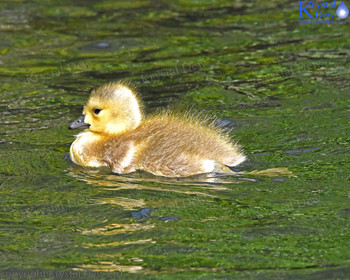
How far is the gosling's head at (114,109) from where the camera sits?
24.2 feet

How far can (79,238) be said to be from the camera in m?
5.75

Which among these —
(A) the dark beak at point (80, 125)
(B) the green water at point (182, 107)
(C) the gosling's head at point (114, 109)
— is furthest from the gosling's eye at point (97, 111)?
(B) the green water at point (182, 107)

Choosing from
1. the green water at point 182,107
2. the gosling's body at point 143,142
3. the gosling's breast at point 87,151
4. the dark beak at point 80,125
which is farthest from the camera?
the dark beak at point 80,125

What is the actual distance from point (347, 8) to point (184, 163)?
6.74m

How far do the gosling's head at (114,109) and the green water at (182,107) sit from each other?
510mm

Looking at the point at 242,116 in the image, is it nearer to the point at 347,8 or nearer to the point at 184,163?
the point at 184,163

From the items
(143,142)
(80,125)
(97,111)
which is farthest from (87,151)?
(143,142)

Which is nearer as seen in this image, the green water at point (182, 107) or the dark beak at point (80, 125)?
the green water at point (182, 107)

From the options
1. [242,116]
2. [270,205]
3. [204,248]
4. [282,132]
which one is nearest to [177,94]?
[242,116]

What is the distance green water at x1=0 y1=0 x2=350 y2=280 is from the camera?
17.9 ft

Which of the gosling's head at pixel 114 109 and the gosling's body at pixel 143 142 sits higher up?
the gosling's head at pixel 114 109

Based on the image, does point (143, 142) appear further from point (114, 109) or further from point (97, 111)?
point (97, 111)

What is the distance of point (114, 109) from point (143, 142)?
0.55 metres

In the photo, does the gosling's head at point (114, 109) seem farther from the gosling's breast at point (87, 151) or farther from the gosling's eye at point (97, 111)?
the gosling's breast at point (87, 151)
